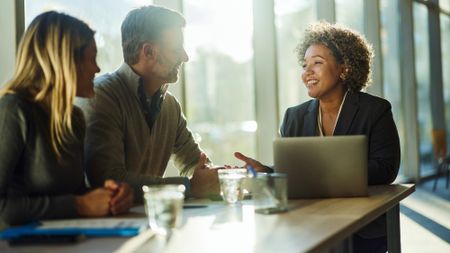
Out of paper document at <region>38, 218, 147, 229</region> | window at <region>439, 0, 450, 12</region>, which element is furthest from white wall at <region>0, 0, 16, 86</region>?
window at <region>439, 0, 450, 12</region>

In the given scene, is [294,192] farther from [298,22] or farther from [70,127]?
[298,22]

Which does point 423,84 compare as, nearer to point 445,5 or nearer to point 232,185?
point 445,5

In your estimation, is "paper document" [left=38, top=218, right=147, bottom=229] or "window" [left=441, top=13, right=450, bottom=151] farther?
"window" [left=441, top=13, right=450, bottom=151]

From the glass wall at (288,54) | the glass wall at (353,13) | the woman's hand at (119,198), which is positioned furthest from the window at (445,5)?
the woman's hand at (119,198)

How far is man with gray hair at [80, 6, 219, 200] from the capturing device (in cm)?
186

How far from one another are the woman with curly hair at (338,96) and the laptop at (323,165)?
54 cm

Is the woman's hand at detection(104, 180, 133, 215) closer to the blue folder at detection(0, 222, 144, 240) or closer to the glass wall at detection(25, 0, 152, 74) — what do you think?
the blue folder at detection(0, 222, 144, 240)

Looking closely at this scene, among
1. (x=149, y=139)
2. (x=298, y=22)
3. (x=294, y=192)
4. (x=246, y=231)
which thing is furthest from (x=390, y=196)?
(x=298, y=22)

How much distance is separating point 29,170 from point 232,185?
21.2 inches

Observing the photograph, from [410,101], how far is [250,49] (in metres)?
3.91

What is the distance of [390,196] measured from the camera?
1739 mm

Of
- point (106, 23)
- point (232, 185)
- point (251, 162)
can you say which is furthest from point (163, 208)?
point (106, 23)

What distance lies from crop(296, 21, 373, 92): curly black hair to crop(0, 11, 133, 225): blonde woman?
1231mm

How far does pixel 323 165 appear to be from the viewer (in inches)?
67.4
